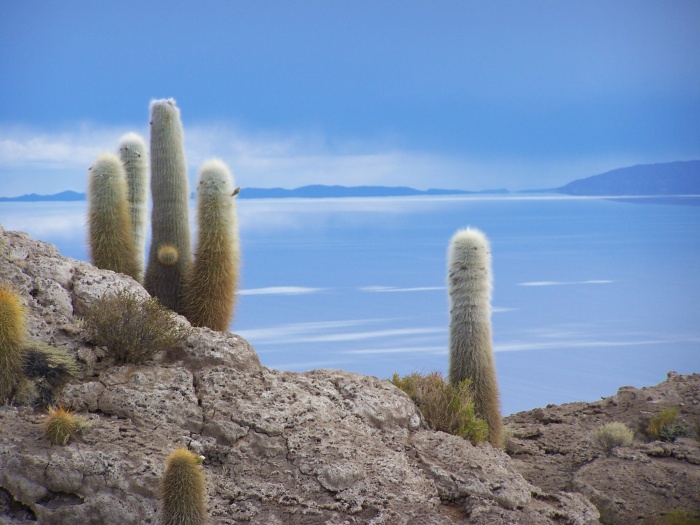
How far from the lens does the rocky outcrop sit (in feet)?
20.6

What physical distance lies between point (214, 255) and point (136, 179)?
216 cm

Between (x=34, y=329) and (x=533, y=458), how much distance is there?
6.42 meters

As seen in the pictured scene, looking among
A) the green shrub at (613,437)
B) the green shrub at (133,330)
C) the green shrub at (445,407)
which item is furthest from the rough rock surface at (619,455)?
the green shrub at (133,330)

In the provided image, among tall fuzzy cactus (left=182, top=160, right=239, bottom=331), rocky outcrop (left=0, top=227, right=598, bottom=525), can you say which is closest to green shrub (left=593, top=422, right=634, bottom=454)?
rocky outcrop (left=0, top=227, right=598, bottom=525)

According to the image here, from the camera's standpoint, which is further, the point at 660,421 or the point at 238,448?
the point at 660,421

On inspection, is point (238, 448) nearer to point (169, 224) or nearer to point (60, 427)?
point (60, 427)

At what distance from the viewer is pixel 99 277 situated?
28.3 feet

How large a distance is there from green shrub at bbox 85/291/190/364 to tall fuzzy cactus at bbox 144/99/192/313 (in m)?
3.16

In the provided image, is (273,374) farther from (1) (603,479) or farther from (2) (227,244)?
(1) (603,479)

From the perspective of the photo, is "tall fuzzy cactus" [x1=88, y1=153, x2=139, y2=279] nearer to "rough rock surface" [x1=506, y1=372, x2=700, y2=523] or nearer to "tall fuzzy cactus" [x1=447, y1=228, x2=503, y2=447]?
"tall fuzzy cactus" [x1=447, y1=228, x2=503, y2=447]

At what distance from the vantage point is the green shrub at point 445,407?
27.6 ft

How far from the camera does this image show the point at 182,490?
19.0 ft

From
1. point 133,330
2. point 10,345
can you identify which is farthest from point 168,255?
point 10,345

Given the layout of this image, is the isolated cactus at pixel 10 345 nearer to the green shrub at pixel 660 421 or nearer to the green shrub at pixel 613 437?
the green shrub at pixel 613 437
